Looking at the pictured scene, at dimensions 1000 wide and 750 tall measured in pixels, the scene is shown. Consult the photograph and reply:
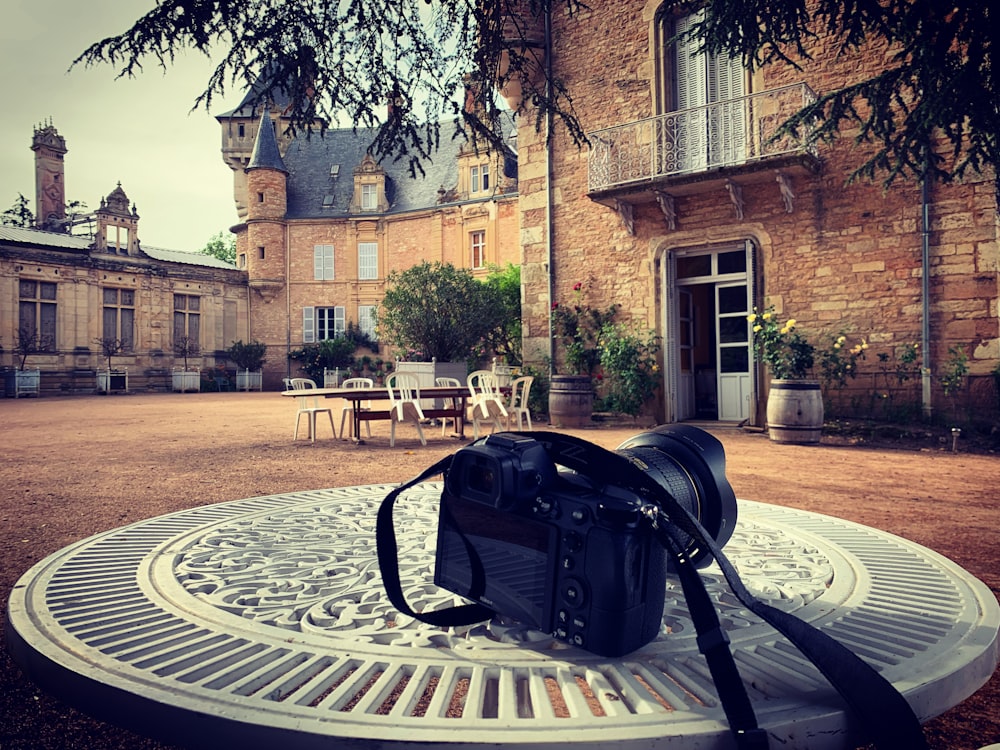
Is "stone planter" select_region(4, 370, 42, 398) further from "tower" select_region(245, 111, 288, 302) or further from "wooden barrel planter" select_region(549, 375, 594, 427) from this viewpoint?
"wooden barrel planter" select_region(549, 375, 594, 427)

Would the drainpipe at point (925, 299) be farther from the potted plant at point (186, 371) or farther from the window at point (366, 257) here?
the potted plant at point (186, 371)

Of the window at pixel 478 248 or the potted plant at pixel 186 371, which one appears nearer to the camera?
the potted plant at pixel 186 371

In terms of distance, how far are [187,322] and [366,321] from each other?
22.5ft

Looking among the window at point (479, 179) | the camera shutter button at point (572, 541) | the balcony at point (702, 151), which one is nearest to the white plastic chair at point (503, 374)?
the balcony at point (702, 151)

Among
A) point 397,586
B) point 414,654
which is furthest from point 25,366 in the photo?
point 414,654

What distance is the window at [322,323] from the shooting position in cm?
2606

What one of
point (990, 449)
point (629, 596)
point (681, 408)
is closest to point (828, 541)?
point (629, 596)

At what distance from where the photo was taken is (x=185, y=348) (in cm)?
2453

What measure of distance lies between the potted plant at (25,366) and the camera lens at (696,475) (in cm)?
2288

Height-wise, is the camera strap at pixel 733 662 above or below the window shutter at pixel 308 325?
below

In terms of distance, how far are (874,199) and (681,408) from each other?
3867 mm

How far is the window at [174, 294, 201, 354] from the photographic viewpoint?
24.7 m

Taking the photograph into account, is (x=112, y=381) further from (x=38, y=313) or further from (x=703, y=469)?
(x=703, y=469)

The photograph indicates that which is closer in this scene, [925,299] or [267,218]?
[925,299]
